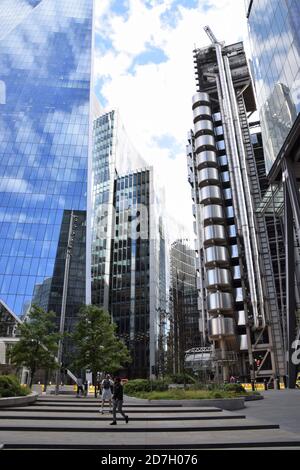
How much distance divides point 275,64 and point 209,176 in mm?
38658

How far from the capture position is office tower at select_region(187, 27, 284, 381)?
60938 mm

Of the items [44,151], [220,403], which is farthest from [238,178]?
[220,403]

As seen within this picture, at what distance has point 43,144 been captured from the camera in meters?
74.8

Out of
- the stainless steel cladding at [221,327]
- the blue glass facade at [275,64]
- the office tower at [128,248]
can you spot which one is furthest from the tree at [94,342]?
the office tower at [128,248]

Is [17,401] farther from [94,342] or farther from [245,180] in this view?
[245,180]

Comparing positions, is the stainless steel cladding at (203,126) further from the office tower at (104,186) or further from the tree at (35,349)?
the tree at (35,349)

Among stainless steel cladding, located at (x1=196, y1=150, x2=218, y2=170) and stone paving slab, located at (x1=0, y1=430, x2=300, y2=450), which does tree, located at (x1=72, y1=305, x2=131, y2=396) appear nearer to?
stone paving slab, located at (x1=0, y1=430, x2=300, y2=450)

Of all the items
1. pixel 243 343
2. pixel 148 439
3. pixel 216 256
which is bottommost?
pixel 148 439

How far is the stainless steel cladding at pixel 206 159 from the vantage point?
71.3 m

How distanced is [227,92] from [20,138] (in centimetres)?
4230

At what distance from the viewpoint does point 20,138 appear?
75625mm

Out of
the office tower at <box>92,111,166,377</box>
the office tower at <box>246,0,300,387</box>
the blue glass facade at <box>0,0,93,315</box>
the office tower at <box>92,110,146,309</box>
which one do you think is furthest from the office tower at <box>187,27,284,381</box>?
the office tower at <box>246,0,300,387</box>

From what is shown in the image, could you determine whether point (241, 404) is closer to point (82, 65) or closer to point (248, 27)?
point (248, 27)

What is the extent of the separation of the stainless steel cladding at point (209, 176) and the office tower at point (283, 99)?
31.3m
